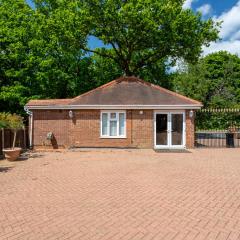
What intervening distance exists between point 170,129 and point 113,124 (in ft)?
11.7

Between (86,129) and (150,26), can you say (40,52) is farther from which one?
(86,129)

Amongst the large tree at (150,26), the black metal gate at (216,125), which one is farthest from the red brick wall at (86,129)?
the large tree at (150,26)

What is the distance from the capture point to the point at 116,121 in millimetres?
18875

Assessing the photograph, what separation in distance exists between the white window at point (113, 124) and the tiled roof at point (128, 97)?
2.33ft

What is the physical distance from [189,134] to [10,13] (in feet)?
75.1

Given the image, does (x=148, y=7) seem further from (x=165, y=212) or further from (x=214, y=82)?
(x=214, y=82)

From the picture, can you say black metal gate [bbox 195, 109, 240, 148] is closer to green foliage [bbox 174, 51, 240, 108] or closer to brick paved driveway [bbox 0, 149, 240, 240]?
brick paved driveway [bbox 0, 149, 240, 240]

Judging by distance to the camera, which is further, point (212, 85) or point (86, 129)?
point (212, 85)

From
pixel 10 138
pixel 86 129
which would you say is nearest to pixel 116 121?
pixel 86 129

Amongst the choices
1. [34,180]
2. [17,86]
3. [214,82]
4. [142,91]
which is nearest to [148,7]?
[142,91]

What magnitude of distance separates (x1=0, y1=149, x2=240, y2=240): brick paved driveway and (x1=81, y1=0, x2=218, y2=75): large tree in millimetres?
15763

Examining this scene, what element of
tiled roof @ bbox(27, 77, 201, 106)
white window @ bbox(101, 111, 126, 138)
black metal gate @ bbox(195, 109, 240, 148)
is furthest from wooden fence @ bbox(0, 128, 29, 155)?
black metal gate @ bbox(195, 109, 240, 148)

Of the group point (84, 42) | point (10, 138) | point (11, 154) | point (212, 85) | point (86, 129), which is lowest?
point (11, 154)

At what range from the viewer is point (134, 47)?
28.1 m
